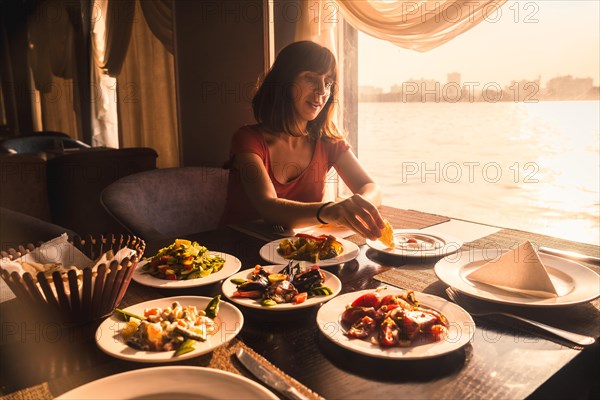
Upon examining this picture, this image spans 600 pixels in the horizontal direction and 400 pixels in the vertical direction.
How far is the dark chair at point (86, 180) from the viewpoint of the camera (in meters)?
3.31

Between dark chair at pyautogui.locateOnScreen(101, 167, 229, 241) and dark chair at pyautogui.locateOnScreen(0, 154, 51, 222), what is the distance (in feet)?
5.39

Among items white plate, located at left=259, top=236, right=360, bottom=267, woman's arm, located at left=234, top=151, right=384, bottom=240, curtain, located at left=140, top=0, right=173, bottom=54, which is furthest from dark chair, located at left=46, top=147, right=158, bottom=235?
white plate, located at left=259, top=236, right=360, bottom=267

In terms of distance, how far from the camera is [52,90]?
891 cm

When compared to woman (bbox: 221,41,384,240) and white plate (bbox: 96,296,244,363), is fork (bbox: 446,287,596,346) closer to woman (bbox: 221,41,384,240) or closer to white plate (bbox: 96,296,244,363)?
white plate (bbox: 96,296,244,363)

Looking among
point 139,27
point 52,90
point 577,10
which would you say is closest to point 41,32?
point 52,90

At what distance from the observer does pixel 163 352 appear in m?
0.71

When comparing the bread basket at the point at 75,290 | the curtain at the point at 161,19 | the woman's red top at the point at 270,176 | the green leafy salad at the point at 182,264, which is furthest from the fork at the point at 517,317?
the curtain at the point at 161,19

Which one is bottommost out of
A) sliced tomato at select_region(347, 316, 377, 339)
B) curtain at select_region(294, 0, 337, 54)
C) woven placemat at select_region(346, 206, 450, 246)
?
sliced tomato at select_region(347, 316, 377, 339)

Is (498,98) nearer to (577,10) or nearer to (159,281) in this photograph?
(577,10)

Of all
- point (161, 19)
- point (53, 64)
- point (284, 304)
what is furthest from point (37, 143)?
point (284, 304)

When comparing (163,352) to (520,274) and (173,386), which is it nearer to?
(173,386)

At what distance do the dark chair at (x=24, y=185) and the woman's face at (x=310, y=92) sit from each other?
7.26 feet

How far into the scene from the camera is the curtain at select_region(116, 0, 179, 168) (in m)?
4.39

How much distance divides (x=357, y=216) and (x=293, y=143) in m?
0.84
